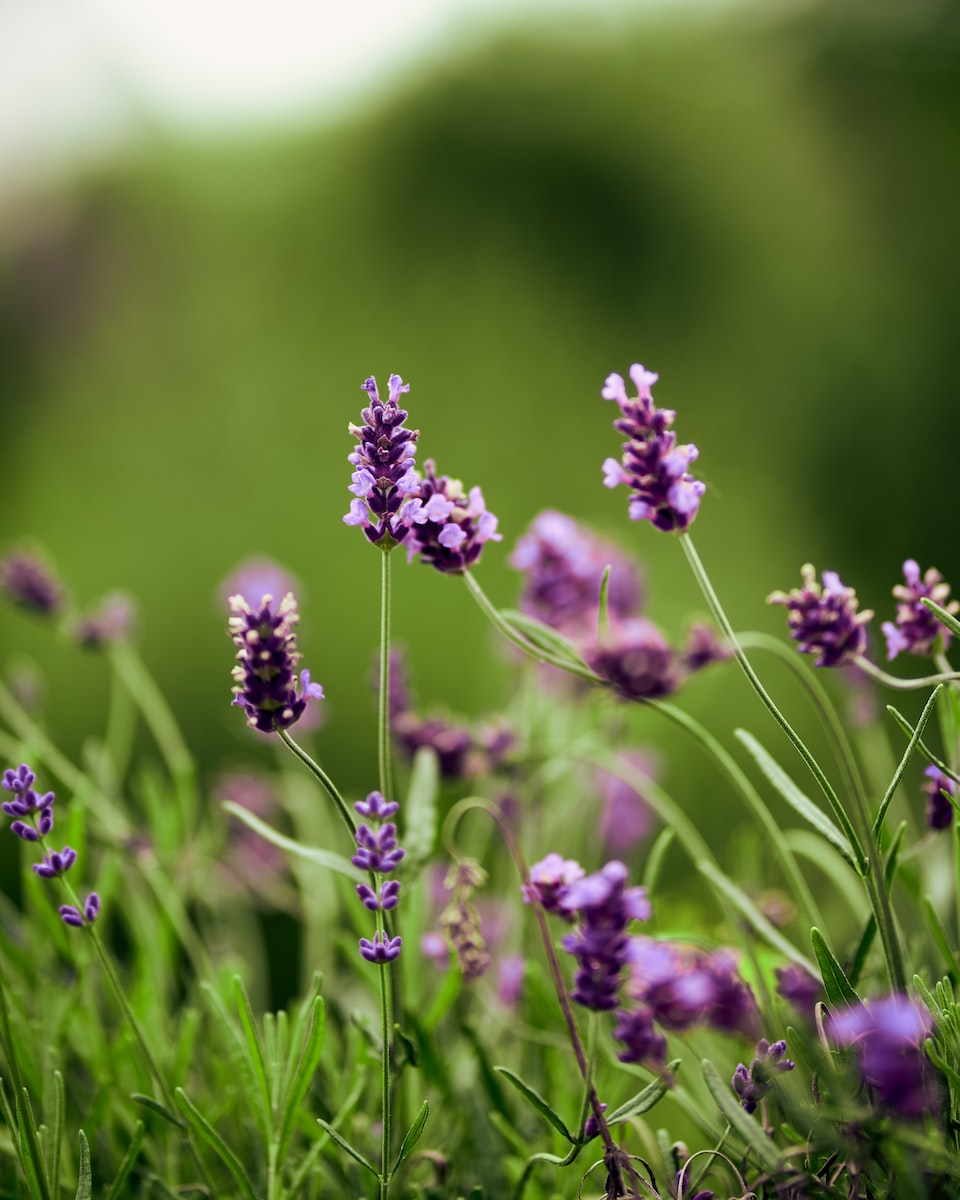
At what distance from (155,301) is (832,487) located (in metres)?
1.72

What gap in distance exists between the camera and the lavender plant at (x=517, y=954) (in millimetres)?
554

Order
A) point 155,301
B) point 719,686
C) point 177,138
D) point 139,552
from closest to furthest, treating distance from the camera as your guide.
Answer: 1. point 719,686
2. point 139,552
3. point 155,301
4. point 177,138

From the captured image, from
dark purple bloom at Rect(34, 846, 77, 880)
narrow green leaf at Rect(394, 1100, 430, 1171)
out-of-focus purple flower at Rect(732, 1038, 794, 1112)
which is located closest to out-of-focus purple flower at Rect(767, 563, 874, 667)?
out-of-focus purple flower at Rect(732, 1038, 794, 1112)

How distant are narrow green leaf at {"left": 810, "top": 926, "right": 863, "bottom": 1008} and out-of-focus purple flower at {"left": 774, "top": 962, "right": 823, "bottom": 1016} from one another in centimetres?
16

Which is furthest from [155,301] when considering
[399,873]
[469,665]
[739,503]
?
[399,873]

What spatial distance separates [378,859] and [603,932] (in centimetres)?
13

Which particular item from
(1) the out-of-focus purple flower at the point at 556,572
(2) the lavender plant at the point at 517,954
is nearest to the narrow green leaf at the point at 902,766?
(2) the lavender plant at the point at 517,954

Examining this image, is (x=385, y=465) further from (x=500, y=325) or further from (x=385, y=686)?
(x=500, y=325)

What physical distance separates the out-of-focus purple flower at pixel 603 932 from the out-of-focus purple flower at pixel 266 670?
0.18 metres

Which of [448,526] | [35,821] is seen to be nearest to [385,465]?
[448,526]

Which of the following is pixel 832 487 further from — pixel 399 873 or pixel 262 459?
pixel 399 873

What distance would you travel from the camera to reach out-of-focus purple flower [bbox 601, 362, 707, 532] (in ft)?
1.94

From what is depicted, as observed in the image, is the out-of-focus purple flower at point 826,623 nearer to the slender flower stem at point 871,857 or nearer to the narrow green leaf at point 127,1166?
the slender flower stem at point 871,857

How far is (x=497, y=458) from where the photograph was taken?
7.83 ft
